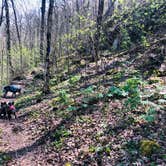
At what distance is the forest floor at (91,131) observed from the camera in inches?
348

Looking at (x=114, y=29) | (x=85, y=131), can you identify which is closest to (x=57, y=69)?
(x=114, y=29)

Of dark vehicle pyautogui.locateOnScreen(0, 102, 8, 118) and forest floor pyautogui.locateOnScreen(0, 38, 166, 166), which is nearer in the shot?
forest floor pyautogui.locateOnScreen(0, 38, 166, 166)

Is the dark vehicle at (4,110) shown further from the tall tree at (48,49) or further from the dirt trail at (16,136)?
the tall tree at (48,49)

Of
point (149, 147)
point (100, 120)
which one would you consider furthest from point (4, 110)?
point (149, 147)

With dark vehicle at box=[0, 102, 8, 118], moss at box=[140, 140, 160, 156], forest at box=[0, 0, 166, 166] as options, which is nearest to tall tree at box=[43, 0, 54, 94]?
forest at box=[0, 0, 166, 166]

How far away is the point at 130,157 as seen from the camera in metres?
8.44

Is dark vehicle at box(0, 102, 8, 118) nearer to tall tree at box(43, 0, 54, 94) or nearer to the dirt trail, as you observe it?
the dirt trail

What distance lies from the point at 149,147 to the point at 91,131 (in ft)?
8.61

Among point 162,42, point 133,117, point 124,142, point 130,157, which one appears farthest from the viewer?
point 162,42

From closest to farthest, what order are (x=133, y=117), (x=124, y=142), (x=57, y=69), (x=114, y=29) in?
(x=124, y=142), (x=133, y=117), (x=114, y=29), (x=57, y=69)

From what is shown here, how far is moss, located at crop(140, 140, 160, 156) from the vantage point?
27.5 ft

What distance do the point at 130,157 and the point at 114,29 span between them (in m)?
18.0

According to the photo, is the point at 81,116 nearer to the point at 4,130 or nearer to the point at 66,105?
the point at 66,105

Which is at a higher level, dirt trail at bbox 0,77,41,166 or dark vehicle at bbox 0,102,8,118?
dark vehicle at bbox 0,102,8,118
